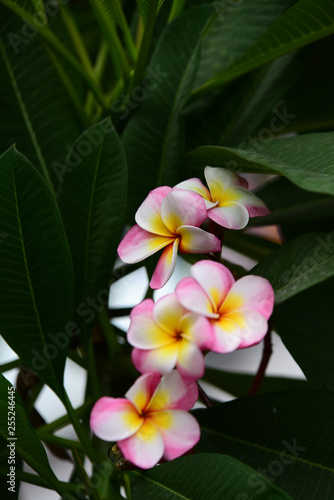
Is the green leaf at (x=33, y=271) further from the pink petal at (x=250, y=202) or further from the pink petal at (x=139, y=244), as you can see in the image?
the pink petal at (x=250, y=202)

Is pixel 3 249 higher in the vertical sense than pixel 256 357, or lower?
higher

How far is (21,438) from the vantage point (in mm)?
535

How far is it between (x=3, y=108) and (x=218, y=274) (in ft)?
1.28

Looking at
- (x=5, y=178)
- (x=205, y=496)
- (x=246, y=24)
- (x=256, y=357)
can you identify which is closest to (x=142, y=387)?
(x=205, y=496)

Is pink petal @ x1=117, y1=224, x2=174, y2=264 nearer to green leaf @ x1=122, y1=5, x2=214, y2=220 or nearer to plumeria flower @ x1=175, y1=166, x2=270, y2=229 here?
plumeria flower @ x1=175, y1=166, x2=270, y2=229

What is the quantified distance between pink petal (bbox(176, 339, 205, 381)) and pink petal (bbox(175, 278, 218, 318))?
0.08ft

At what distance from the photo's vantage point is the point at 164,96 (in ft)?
2.35

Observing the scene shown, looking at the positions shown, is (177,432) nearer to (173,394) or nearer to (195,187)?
(173,394)

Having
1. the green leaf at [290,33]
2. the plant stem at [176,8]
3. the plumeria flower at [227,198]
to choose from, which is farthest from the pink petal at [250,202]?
the plant stem at [176,8]

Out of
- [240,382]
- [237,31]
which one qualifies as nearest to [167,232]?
[237,31]

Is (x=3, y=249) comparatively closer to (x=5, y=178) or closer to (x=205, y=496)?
(x=5, y=178)

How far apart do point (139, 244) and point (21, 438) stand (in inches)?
7.6

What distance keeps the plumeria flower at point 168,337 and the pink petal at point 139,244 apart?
76mm

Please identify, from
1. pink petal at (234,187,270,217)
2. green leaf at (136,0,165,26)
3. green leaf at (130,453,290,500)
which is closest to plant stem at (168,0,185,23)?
green leaf at (136,0,165,26)
